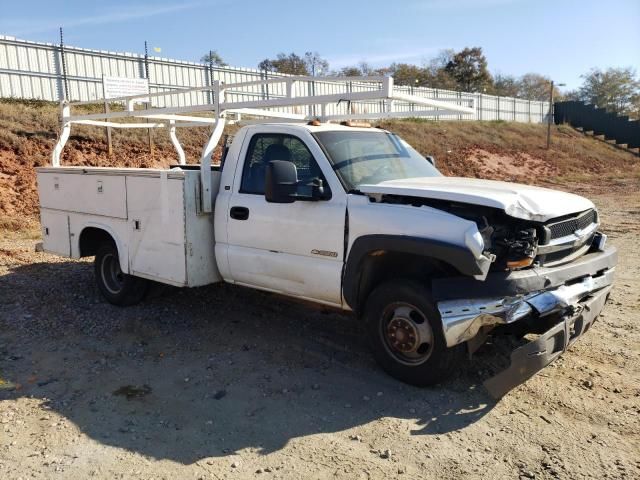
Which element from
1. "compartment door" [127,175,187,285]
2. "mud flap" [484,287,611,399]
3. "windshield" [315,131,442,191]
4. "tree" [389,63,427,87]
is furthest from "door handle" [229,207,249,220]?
"tree" [389,63,427,87]

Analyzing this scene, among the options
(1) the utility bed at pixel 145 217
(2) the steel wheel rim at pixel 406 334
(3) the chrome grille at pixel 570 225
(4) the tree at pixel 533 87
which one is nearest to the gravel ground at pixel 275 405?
(2) the steel wheel rim at pixel 406 334

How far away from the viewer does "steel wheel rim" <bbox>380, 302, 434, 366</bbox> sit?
4.07m

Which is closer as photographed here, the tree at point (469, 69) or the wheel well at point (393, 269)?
the wheel well at point (393, 269)

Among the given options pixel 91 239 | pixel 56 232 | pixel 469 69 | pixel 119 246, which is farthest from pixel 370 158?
pixel 469 69

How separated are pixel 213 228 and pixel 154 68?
16.4 meters

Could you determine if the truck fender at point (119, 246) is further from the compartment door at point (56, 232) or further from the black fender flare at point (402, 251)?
the black fender flare at point (402, 251)

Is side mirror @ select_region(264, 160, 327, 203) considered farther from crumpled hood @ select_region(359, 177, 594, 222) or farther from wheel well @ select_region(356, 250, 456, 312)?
wheel well @ select_region(356, 250, 456, 312)

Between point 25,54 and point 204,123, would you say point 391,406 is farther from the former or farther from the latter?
point 25,54

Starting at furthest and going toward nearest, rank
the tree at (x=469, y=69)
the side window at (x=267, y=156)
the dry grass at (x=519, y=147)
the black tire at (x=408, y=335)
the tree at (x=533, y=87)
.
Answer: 1. the tree at (x=533, y=87)
2. the tree at (x=469, y=69)
3. the dry grass at (x=519, y=147)
4. the side window at (x=267, y=156)
5. the black tire at (x=408, y=335)

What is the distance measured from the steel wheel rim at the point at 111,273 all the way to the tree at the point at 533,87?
73.6 m

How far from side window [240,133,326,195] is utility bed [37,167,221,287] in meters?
0.42

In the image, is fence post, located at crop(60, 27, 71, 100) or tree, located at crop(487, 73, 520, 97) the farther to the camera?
tree, located at crop(487, 73, 520, 97)

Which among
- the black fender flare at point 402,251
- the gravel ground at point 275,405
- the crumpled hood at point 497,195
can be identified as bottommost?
the gravel ground at point 275,405

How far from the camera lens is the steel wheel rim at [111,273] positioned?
628cm
